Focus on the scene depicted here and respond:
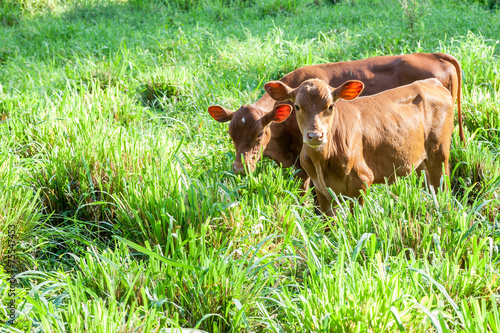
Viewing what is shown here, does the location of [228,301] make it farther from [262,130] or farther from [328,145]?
[262,130]

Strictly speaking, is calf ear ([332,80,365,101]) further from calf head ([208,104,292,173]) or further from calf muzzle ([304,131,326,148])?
calf head ([208,104,292,173])

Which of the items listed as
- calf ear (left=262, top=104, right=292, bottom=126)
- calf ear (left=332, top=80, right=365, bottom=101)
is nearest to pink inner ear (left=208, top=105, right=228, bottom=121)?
calf ear (left=262, top=104, right=292, bottom=126)

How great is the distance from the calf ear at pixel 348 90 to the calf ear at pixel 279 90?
344 mm

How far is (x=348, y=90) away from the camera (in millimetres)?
3951

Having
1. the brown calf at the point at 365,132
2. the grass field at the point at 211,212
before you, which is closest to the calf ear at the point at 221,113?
the grass field at the point at 211,212

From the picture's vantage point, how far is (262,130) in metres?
4.60

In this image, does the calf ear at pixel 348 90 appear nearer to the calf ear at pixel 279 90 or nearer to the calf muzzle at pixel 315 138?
the calf ear at pixel 279 90

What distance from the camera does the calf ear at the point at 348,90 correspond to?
390cm

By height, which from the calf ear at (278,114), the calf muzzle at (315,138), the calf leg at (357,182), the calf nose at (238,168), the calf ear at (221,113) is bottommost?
the calf nose at (238,168)

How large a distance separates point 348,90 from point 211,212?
1375 mm

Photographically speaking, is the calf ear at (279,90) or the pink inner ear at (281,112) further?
the pink inner ear at (281,112)

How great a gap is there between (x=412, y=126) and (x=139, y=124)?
2.73 metres

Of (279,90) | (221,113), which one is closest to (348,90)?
(279,90)

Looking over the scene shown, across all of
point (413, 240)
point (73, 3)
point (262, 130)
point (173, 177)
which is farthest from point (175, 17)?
point (413, 240)
